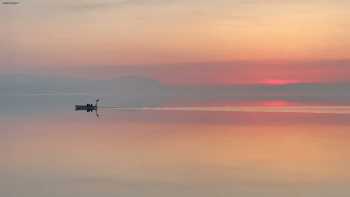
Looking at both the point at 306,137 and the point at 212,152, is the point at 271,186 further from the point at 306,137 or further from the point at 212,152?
the point at 306,137

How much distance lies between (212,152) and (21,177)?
5.95 m

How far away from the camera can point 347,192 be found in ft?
39.3

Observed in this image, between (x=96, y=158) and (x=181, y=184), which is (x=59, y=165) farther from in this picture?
(x=181, y=184)

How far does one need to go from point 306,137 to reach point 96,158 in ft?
29.5

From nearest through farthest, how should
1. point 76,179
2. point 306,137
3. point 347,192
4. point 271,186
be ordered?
point 347,192, point 271,186, point 76,179, point 306,137

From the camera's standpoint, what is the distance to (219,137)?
22875 mm

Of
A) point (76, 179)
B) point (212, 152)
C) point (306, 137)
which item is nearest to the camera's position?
point (76, 179)

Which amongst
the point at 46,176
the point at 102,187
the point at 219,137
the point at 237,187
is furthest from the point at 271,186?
the point at 219,137

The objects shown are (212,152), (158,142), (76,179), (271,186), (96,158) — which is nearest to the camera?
(271,186)

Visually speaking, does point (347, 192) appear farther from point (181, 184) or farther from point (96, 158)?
point (96, 158)

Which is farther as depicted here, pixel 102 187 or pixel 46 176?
pixel 46 176

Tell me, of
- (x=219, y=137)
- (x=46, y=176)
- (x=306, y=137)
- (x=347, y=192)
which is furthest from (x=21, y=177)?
(x=306, y=137)

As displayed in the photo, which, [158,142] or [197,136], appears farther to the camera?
[197,136]

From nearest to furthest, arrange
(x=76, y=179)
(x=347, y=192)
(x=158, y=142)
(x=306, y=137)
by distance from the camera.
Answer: (x=347, y=192)
(x=76, y=179)
(x=158, y=142)
(x=306, y=137)
